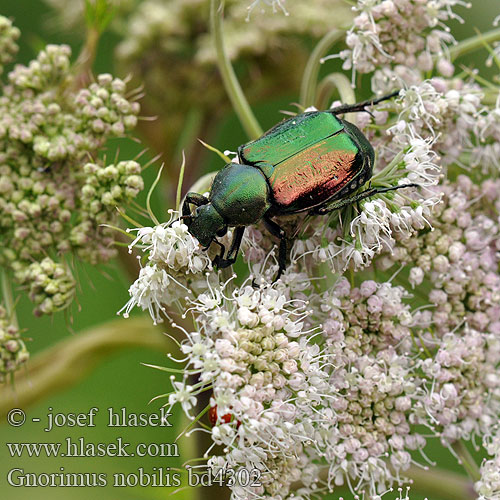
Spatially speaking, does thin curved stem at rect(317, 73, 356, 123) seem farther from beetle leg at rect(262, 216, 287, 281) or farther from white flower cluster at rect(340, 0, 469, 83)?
beetle leg at rect(262, 216, 287, 281)

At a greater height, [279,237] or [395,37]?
[395,37]

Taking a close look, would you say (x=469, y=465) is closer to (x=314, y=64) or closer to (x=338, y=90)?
(x=338, y=90)

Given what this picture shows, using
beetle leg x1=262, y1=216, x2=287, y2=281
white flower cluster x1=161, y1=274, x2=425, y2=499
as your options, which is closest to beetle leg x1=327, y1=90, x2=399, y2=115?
beetle leg x1=262, y1=216, x2=287, y2=281

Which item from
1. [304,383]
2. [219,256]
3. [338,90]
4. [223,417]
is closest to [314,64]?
[338,90]

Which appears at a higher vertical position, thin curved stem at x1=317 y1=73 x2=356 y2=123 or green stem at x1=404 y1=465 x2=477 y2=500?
thin curved stem at x1=317 y1=73 x2=356 y2=123

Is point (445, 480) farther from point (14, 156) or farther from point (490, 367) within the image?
point (14, 156)

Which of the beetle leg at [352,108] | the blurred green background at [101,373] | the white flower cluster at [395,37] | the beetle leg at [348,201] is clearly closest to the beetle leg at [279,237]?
the beetle leg at [348,201]

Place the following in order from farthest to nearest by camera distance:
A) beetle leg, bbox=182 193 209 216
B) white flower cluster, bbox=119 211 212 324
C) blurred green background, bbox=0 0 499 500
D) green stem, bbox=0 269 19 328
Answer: blurred green background, bbox=0 0 499 500, green stem, bbox=0 269 19 328, beetle leg, bbox=182 193 209 216, white flower cluster, bbox=119 211 212 324
